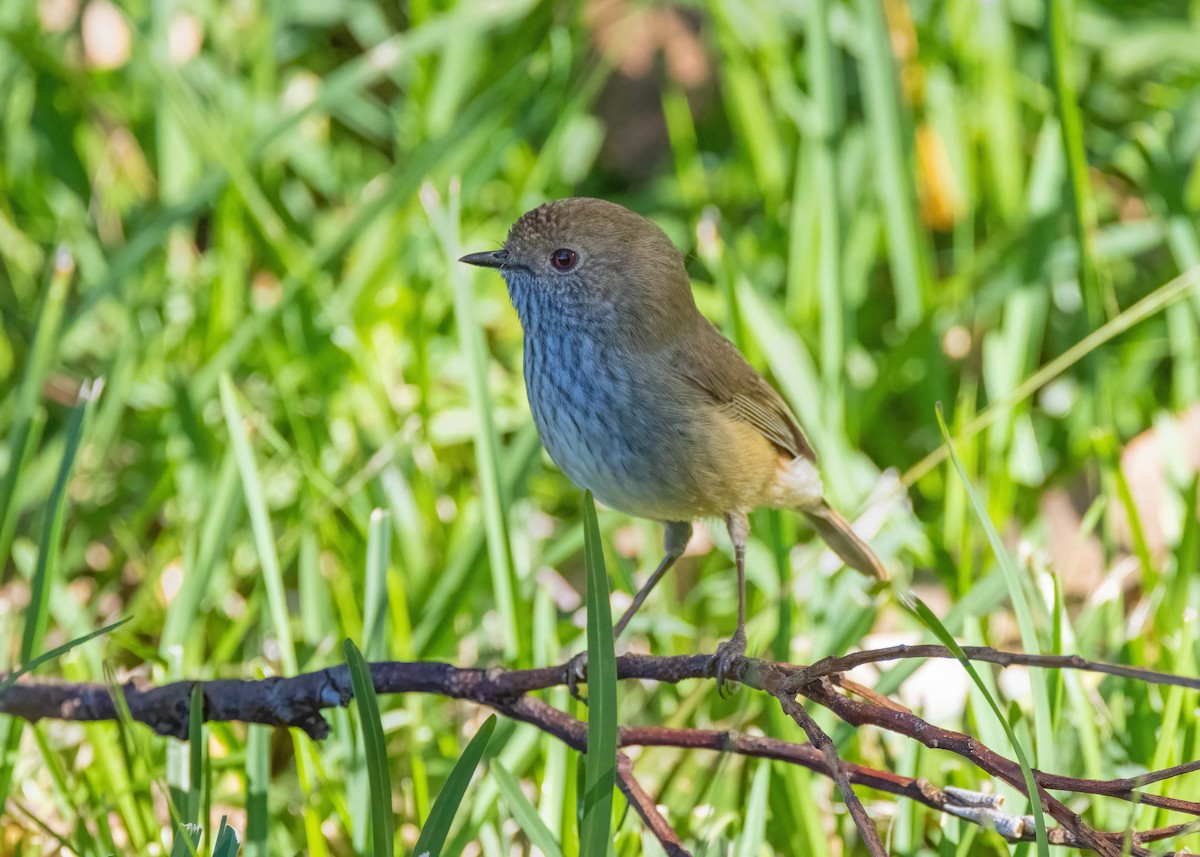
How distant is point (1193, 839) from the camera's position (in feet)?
7.27

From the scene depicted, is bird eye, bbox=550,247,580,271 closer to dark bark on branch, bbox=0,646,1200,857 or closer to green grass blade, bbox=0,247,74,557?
dark bark on branch, bbox=0,646,1200,857

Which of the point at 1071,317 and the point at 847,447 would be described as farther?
the point at 1071,317

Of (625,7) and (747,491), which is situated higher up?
(625,7)

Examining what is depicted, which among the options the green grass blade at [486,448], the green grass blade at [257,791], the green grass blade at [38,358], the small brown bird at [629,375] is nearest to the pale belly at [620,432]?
the small brown bird at [629,375]

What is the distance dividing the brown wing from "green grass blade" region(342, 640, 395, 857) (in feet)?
Answer: 3.44

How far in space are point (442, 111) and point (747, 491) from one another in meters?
2.13

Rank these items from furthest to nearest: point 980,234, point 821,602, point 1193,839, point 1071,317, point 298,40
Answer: point 298,40, point 980,234, point 1071,317, point 821,602, point 1193,839

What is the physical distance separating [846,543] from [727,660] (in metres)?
1.00

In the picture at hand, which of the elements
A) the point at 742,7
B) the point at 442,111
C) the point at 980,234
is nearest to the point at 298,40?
the point at 442,111

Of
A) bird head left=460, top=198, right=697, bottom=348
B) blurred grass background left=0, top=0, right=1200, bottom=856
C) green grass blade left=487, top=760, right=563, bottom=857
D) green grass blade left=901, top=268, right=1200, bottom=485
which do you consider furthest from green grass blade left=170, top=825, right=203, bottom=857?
green grass blade left=901, top=268, right=1200, bottom=485

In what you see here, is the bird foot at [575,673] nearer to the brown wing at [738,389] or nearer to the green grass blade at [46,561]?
the brown wing at [738,389]

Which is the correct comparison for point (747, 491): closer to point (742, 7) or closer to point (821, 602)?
point (821, 602)

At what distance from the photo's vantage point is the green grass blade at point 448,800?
1.73 meters

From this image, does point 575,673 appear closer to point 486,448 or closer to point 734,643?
point 734,643
